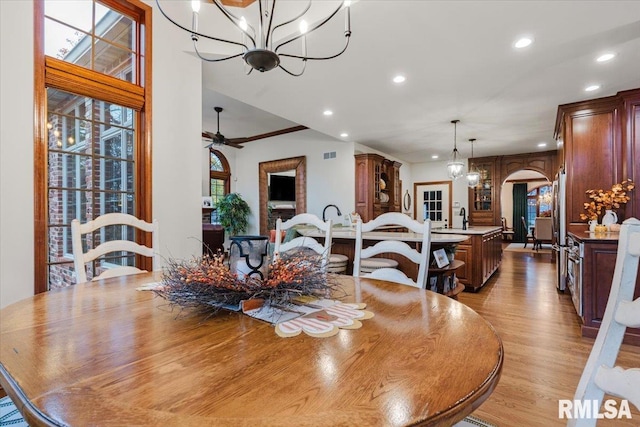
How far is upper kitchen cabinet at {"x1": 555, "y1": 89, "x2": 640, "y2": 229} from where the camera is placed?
3896 mm

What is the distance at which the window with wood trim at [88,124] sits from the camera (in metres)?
2.20

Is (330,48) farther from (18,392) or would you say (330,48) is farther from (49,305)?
(18,392)

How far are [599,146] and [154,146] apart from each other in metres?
5.19

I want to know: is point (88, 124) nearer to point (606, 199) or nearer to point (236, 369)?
point (236, 369)

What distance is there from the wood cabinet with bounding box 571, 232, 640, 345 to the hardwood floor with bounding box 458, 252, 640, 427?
0.18m

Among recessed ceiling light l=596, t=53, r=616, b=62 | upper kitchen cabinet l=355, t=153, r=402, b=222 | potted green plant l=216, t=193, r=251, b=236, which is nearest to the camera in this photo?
recessed ceiling light l=596, t=53, r=616, b=62

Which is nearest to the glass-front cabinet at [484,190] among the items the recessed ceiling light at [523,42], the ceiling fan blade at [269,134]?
the ceiling fan blade at [269,134]

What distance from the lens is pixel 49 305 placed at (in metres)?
1.11

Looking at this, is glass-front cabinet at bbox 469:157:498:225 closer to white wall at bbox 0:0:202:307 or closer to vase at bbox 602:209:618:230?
vase at bbox 602:209:618:230

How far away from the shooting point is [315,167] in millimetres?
7117

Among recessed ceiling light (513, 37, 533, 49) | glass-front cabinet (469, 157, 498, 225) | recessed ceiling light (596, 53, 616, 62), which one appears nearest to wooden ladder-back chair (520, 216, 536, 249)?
glass-front cabinet (469, 157, 498, 225)

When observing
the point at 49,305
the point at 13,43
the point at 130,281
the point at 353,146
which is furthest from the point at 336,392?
the point at 353,146

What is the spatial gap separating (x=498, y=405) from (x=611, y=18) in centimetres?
290

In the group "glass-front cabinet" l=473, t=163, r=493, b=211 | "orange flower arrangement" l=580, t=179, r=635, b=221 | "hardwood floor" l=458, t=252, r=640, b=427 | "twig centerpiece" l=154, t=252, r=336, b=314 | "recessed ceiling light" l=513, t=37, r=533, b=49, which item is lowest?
"hardwood floor" l=458, t=252, r=640, b=427
